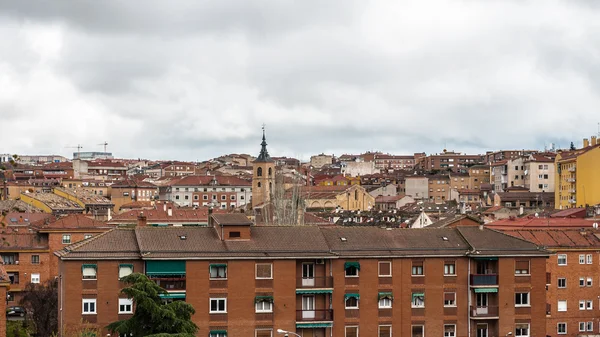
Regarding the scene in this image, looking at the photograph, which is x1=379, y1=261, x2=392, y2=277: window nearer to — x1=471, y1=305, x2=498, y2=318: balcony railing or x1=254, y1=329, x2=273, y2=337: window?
x1=471, y1=305, x2=498, y2=318: balcony railing

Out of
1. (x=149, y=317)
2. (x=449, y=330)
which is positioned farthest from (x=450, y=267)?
(x=149, y=317)

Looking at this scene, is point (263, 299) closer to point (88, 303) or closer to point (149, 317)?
point (88, 303)

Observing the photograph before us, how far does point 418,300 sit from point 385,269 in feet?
7.65

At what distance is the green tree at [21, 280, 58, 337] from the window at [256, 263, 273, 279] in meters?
14.3

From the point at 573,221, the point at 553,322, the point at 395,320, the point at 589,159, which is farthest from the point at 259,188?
the point at 395,320

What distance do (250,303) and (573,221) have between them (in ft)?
134

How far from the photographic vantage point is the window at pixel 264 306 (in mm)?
52281

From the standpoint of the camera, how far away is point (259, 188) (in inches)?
7667

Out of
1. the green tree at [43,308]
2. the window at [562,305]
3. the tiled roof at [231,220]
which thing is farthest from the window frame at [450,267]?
the green tree at [43,308]

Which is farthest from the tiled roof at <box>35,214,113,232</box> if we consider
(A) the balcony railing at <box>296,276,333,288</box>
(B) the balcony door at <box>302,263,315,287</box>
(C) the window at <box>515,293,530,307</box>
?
(C) the window at <box>515,293,530,307</box>

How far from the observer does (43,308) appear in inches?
2507

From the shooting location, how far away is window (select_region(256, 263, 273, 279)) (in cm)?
5272

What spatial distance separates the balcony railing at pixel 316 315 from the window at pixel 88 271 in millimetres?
10283

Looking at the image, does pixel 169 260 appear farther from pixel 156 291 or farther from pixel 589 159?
pixel 589 159
